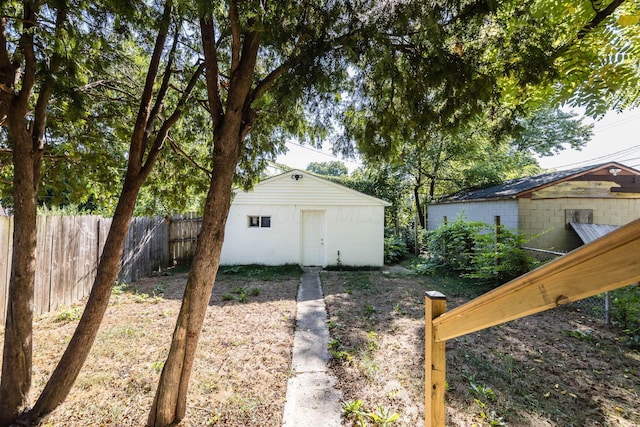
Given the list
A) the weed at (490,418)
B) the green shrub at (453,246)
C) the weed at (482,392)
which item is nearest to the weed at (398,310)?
the weed at (482,392)

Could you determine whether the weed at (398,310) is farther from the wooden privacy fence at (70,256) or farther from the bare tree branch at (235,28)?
the wooden privacy fence at (70,256)

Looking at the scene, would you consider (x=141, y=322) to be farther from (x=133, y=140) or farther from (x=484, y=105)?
(x=484, y=105)

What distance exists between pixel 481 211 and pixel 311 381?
30.0ft

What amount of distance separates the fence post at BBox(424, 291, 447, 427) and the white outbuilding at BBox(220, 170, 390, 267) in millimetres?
8369

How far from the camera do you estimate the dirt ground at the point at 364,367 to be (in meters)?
2.54

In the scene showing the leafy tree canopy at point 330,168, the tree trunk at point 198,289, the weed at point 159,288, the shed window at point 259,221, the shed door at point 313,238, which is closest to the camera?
the tree trunk at point 198,289

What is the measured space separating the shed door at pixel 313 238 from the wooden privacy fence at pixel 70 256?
4.63m

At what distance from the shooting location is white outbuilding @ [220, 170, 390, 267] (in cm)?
993

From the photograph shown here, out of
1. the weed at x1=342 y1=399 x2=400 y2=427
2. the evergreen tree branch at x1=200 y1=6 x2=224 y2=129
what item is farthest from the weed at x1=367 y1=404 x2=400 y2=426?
the evergreen tree branch at x1=200 y1=6 x2=224 y2=129


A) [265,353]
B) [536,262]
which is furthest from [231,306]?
[536,262]

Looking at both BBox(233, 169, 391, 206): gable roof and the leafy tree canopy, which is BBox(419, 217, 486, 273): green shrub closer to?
BBox(233, 169, 391, 206): gable roof

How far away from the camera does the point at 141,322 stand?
4656mm

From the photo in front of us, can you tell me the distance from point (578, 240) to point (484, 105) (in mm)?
8310

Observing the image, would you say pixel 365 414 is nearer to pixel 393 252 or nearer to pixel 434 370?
pixel 434 370
